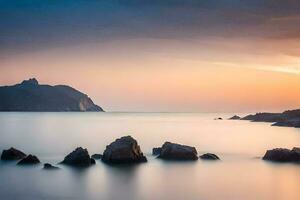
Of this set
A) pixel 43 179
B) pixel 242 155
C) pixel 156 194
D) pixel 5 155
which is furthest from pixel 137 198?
pixel 242 155

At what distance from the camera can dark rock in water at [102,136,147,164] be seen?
50.4 meters

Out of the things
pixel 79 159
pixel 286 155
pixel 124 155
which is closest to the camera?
pixel 79 159

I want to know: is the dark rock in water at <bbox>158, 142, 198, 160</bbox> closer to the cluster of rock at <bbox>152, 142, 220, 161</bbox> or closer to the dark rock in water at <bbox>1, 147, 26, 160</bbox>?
the cluster of rock at <bbox>152, 142, 220, 161</bbox>

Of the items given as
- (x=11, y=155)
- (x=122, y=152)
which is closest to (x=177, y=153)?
(x=122, y=152)

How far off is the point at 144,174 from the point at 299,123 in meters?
130

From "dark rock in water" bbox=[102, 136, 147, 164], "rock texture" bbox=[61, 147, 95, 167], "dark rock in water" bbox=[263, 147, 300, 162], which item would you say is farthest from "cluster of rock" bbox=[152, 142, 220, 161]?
"rock texture" bbox=[61, 147, 95, 167]

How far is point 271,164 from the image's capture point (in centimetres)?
5594

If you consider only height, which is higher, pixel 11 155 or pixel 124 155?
pixel 124 155

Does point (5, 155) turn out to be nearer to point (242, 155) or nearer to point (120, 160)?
point (120, 160)

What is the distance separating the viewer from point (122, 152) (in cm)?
5144

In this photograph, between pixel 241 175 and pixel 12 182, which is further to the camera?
pixel 241 175

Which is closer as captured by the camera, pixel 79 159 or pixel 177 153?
pixel 79 159

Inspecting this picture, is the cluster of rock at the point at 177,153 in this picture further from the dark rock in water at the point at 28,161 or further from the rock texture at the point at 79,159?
the dark rock in water at the point at 28,161

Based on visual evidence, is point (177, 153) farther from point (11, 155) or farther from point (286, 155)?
point (11, 155)
